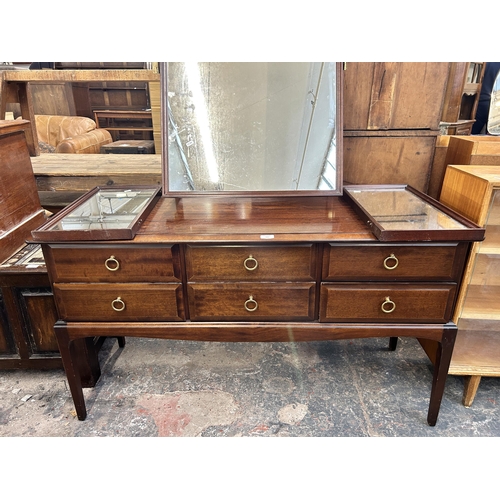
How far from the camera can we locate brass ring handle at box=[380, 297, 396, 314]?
1.56m

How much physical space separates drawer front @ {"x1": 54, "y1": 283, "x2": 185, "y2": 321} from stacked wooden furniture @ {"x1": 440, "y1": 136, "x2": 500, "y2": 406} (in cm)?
137

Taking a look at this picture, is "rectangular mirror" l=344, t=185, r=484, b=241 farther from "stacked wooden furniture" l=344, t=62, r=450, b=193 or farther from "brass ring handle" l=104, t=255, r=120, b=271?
"brass ring handle" l=104, t=255, r=120, b=271

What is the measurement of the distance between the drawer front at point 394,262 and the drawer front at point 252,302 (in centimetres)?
15

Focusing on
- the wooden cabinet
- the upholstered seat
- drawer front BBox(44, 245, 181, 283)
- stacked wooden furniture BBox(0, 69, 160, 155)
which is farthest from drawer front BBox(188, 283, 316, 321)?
the upholstered seat

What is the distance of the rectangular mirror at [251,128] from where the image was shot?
1850mm

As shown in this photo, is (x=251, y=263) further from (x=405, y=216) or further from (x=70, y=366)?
(x=70, y=366)

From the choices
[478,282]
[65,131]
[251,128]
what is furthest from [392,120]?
[65,131]

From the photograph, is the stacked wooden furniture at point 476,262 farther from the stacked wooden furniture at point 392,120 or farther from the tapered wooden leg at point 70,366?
the tapered wooden leg at point 70,366

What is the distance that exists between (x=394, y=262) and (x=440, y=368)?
62 cm

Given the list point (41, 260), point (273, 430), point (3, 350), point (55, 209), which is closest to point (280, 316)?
point (273, 430)

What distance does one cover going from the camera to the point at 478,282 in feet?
6.40

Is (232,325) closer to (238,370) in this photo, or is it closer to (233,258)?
(233,258)

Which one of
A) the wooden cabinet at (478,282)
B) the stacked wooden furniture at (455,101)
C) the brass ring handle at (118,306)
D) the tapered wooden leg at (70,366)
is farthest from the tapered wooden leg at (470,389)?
the tapered wooden leg at (70,366)

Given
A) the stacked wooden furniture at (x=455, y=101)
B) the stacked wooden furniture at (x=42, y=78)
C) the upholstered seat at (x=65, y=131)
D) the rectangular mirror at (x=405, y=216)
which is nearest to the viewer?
the rectangular mirror at (x=405, y=216)
